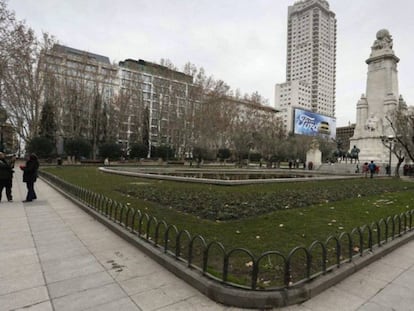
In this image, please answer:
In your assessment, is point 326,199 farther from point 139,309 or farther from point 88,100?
point 88,100

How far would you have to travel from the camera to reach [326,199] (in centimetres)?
1037

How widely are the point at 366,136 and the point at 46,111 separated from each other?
49.2 meters

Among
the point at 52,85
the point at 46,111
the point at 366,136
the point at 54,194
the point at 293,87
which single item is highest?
the point at 293,87

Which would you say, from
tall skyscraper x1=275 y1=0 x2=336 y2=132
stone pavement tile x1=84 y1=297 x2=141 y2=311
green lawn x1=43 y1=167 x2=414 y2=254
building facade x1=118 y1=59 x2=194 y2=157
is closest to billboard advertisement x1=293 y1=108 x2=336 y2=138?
tall skyscraper x1=275 y1=0 x2=336 y2=132

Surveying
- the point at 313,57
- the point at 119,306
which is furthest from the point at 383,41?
the point at 313,57

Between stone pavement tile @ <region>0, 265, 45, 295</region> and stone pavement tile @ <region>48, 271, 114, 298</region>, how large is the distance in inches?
10.5

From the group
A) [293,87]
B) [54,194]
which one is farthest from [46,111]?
[293,87]

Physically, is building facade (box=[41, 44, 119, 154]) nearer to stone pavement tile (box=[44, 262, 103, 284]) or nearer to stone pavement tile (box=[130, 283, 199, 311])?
stone pavement tile (box=[44, 262, 103, 284])

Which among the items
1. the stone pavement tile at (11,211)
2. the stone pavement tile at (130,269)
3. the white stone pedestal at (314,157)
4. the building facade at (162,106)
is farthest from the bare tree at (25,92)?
the white stone pedestal at (314,157)

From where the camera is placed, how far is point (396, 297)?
11.3 ft

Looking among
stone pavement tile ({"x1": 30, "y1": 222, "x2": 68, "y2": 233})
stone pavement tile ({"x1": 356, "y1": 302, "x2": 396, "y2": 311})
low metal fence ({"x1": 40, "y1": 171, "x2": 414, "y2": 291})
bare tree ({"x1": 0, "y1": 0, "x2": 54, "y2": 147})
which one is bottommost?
stone pavement tile ({"x1": 30, "y1": 222, "x2": 68, "y2": 233})

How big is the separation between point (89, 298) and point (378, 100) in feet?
137

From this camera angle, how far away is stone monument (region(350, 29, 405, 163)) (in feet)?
114

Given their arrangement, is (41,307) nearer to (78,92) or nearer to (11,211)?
(11,211)
